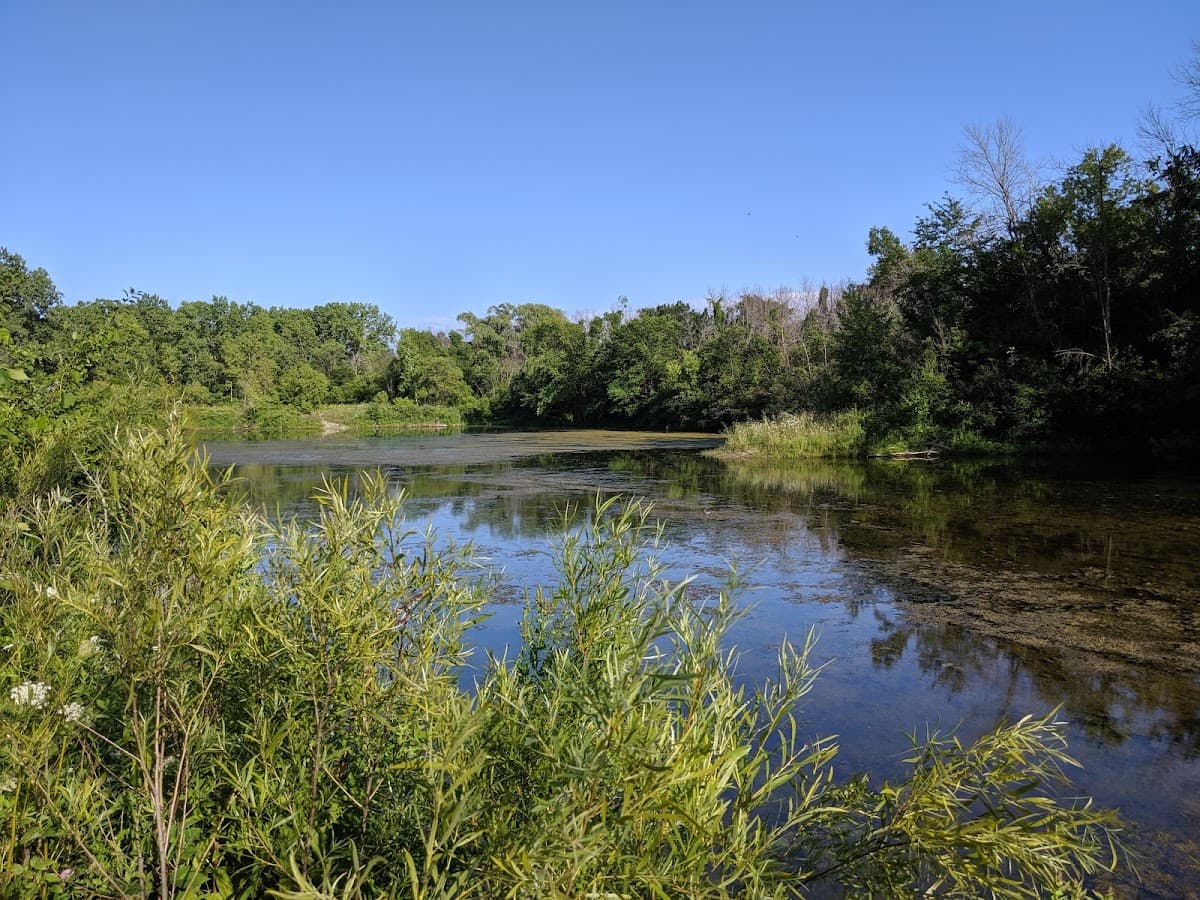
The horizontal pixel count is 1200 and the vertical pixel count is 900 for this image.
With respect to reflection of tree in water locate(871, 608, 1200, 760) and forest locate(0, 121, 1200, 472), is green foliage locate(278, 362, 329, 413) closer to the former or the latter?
forest locate(0, 121, 1200, 472)

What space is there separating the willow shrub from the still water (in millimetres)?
736

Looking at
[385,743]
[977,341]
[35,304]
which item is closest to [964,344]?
[977,341]

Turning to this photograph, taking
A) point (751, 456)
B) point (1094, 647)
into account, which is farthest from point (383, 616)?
point (751, 456)

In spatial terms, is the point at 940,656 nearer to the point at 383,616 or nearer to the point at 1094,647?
the point at 1094,647

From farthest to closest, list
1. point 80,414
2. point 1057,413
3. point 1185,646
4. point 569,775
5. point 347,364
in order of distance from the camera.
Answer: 1. point 347,364
2. point 1057,413
3. point 80,414
4. point 1185,646
5. point 569,775

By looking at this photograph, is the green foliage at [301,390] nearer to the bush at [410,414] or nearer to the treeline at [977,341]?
the bush at [410,414]

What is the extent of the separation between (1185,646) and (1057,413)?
53.3 feet

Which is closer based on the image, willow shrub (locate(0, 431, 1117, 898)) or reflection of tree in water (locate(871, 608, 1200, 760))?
willow shrub (locate(0, 431, 1117, 898))

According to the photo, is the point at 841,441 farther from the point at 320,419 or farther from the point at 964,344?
the point at 320,419

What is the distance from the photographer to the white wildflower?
5.49ft

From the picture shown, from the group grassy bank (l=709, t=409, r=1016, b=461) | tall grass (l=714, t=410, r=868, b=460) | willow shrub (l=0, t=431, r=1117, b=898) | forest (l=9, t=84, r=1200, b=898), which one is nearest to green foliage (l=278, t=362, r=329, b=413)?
tall grass (l=714, t=410, r=868, b=460)

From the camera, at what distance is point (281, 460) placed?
72.9ft

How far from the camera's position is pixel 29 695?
5.60 ft

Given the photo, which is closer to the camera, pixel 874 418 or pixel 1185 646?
pixel 1185 646
